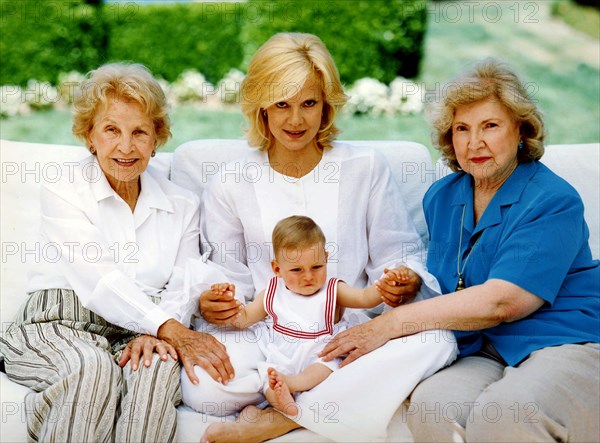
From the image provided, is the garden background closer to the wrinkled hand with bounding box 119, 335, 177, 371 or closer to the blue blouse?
the blue blouse

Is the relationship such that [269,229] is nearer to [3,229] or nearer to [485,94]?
[485,94]

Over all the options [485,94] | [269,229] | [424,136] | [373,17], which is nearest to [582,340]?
[485,94]

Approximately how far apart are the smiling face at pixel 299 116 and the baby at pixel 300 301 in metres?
0.35

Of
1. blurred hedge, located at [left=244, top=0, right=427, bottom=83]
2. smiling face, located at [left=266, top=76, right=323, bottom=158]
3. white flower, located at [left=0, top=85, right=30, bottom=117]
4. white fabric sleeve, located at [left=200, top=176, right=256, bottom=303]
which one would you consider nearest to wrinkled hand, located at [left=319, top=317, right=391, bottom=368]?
white fabric sleeve, located at [left=200, top=176, right=256, bottom=303]

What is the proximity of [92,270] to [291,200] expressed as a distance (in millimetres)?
832

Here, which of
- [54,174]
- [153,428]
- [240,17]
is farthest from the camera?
[240,17]

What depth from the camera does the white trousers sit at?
2.63m

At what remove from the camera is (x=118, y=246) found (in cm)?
307

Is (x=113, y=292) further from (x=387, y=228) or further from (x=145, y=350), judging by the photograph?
(x=387, y=228)

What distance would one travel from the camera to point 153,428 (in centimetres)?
260

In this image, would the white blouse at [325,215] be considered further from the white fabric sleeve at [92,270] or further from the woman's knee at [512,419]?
the woman's knee at [512,419]

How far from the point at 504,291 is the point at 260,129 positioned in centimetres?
120

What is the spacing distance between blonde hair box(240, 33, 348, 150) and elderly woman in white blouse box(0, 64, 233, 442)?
→ 0.36 meters

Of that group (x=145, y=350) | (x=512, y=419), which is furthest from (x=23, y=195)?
(x=512, y=419)
